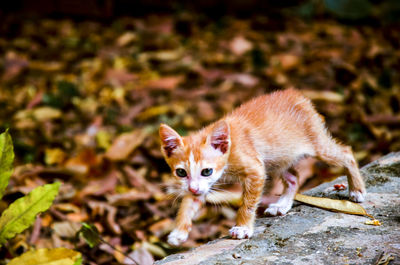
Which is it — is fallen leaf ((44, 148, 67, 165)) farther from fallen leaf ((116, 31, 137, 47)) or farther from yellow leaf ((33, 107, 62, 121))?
fallen leaf ((116, 31, 137, 47))

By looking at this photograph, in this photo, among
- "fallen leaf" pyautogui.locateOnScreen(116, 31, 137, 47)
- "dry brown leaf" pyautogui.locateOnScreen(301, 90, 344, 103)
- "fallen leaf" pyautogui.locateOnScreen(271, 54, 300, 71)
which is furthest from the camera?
"fallen leaf" pyautogui.locateOnScreen(116, 31, 137, 47)

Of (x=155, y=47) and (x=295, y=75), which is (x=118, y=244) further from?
(x=155, y=47)

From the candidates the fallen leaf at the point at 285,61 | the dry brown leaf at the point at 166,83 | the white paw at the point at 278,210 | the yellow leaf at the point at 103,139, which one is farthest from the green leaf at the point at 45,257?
the fallen leaf at the point at 285,61

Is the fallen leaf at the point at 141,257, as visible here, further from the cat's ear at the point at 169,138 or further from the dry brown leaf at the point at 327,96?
the dry brown leaf at the point at 327,96

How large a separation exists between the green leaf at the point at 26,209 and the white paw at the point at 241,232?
1.07 m

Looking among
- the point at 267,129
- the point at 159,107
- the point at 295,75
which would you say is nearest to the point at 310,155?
the point at 267,129

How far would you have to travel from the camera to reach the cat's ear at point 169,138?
3.00 meters

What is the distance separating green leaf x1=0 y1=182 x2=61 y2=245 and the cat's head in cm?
81

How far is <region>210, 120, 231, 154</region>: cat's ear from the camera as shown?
2985 mm

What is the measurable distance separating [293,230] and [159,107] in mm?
3655

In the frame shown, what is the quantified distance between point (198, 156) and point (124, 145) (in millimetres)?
2174

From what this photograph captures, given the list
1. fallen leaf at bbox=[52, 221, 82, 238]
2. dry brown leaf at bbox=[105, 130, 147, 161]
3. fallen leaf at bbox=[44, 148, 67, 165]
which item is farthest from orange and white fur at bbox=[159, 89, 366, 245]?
fallen leaf at bbox=[44, 148, 67, 165]

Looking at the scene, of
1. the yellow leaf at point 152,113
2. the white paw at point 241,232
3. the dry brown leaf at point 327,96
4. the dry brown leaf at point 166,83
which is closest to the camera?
the white paw at point 241,232

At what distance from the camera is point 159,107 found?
615cm
